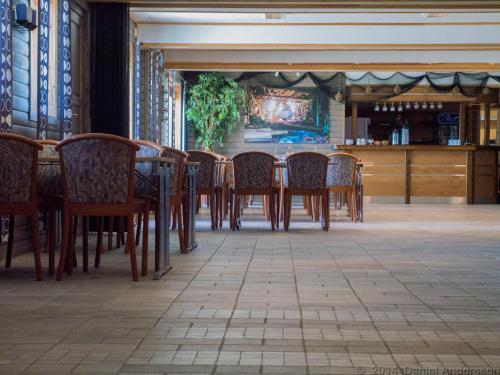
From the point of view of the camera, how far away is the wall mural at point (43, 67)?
6168 millimetres

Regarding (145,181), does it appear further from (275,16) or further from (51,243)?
(275,16)

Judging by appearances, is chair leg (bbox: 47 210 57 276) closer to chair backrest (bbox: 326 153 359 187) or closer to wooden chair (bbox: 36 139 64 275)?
wooden chair (bbox: 36 139 64 275)

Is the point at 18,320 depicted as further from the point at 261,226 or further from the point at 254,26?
the point at 254,26

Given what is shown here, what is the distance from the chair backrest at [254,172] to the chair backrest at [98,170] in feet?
11.8

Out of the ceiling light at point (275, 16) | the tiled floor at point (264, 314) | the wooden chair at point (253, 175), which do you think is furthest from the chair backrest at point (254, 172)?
the ceiling light at point (275, 16)

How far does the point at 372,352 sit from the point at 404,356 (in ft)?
0.38

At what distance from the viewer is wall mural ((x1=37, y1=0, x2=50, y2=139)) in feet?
20.2

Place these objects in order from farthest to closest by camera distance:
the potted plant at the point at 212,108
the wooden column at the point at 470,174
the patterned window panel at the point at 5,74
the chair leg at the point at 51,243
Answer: the potted plant at the point at 212,108 → the wooden column at the point at 470,174 → the patterned window panel at the point at 5,74 → the chair leg at the point at 51,243

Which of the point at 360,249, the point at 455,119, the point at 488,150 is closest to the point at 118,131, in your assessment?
Result: the point at 360,249

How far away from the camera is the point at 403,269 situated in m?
4.84

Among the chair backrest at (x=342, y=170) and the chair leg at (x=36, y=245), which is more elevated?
the chair backrest at (x=342, y=170)

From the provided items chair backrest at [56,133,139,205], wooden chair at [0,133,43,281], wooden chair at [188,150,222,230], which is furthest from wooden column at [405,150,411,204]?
wooden chair at [0,133,43,281]

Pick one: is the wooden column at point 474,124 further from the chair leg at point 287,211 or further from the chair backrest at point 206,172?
the chair backrest at point 206,172

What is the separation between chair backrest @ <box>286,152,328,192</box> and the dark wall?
5.85 ft
